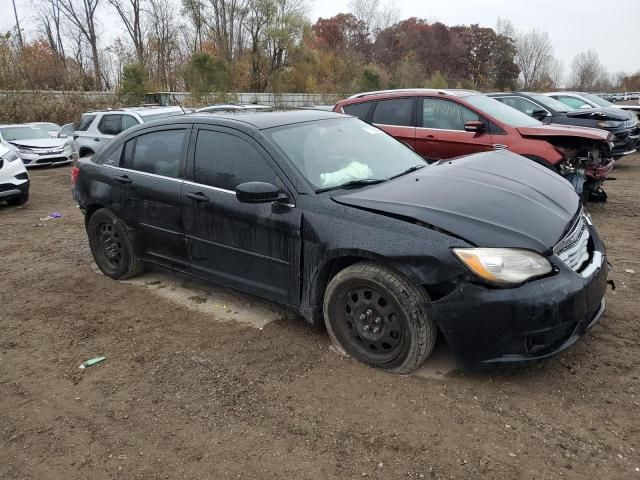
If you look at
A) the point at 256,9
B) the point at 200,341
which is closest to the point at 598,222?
the point at 200,341

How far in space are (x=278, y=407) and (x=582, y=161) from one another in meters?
5.60

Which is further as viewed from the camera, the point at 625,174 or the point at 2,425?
the point at 625,174

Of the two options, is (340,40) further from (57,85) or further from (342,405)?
(342,405)

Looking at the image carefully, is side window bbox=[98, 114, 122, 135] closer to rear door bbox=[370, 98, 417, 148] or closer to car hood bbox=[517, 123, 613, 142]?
rear door bbox=[370, 98, 417, 148]

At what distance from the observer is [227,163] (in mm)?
3889

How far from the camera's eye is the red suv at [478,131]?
6.60 meters

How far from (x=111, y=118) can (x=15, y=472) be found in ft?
37.0

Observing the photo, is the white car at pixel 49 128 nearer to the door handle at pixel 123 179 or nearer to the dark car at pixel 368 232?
the door handle at pixel 123 179

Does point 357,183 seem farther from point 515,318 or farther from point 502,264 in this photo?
point 515,318

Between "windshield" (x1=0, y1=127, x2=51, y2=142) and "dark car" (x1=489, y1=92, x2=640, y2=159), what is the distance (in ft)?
43.3

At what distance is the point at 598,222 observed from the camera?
21.6 feet

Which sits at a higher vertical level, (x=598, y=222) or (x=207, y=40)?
(x=207, y=40)

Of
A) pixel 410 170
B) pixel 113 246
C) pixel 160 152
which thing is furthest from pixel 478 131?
pixel 113 246

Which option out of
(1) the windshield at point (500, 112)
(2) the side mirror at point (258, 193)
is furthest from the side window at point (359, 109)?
(2) the side mirror at point (258, 193)
